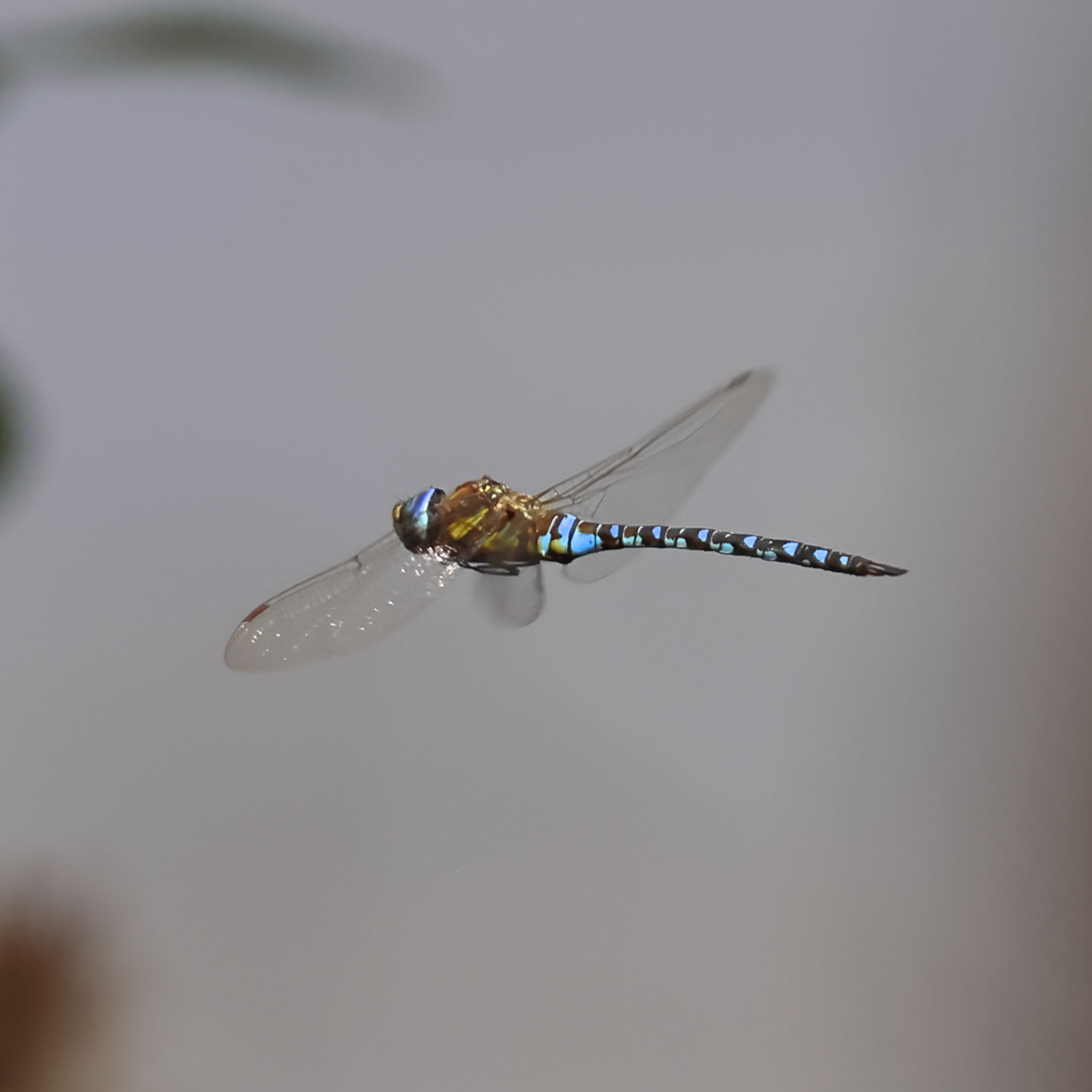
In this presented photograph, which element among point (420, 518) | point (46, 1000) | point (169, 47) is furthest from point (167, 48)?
point (46, 1000)

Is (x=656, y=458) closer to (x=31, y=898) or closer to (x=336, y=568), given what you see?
(x=336, y=568)

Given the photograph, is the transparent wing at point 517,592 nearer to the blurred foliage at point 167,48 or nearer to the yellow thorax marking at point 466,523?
the yellow thorax marking at point 466,523

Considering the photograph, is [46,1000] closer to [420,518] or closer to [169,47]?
[420,518]

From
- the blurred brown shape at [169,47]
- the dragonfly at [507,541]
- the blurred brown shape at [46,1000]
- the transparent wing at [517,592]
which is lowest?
the blurred brown shape at [46,1000]

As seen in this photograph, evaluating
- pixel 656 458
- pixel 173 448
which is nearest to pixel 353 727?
pixel 173 448

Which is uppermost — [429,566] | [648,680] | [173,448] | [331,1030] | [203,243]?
[203,243]

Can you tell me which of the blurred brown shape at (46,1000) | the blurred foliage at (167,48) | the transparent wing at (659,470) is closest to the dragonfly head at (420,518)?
the transparent wing at (659,470)

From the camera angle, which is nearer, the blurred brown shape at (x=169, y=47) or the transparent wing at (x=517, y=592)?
the blurred brown shape at (x=169, y=47)

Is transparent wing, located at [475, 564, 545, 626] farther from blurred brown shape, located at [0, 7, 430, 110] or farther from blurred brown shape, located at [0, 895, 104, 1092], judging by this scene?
blurred brown shape, located at [0, 895, 104, 1092]
